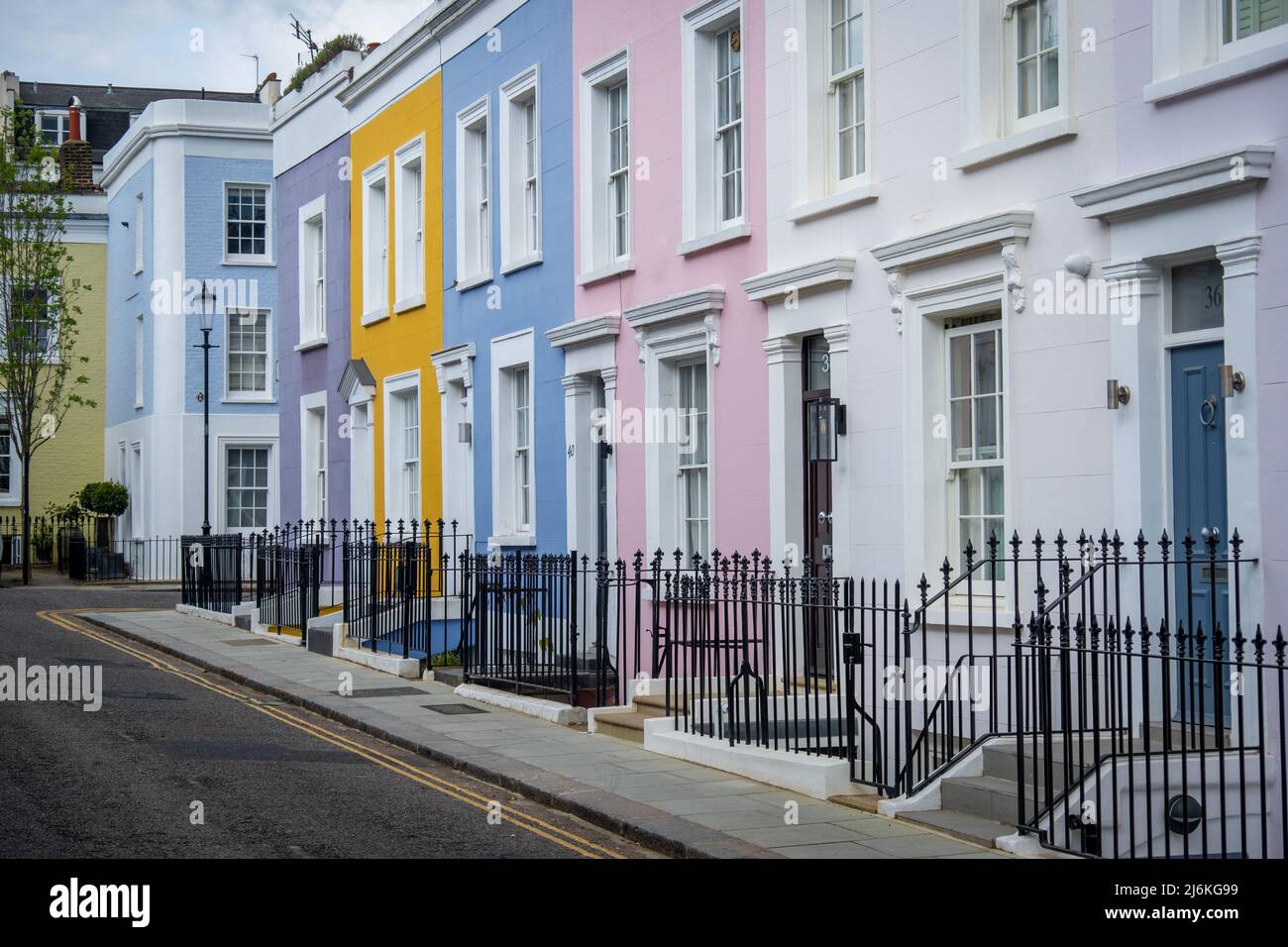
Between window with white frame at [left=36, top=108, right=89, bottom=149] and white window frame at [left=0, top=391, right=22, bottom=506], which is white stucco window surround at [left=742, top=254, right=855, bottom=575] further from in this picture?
window with white frame at [left=36, top=108, right=89, bottom=149]

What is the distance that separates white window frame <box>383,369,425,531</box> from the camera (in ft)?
74.2

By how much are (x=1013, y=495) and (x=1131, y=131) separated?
2623 millimetres

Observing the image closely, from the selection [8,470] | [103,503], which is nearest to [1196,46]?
[103,503]

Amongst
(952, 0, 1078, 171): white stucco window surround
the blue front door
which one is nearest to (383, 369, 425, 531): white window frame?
(952, 0, 1078, 171): white stucco window surround

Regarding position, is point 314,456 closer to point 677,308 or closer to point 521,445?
point 521,445

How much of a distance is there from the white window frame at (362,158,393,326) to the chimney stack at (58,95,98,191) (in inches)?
876

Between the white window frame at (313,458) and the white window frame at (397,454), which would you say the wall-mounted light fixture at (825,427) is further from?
the white window frame at (313,458)

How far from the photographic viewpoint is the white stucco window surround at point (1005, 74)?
1076cm

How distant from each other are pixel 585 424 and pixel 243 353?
22139 millimetres

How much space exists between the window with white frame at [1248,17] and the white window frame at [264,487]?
3087 centimetres

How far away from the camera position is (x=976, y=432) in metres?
11.4
